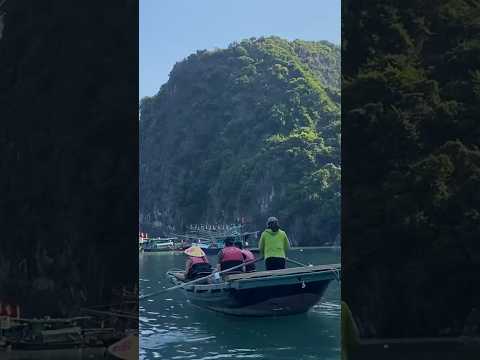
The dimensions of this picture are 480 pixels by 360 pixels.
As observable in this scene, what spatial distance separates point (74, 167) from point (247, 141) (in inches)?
1563

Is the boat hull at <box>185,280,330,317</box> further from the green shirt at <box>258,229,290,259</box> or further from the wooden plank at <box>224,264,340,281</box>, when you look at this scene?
the green shirt at <box>258,229,290,259</box>

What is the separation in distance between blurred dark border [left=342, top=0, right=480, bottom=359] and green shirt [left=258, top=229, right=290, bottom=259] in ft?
12.0

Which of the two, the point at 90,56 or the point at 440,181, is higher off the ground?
the point at 90,56

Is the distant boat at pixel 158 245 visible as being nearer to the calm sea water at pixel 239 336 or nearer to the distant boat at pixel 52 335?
the calm sea water at pixel 239 336

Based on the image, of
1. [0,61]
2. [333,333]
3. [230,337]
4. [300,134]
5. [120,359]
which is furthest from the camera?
[300,134]

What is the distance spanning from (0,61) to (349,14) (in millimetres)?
3526

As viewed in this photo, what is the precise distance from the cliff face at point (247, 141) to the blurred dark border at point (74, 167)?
30.7 metres

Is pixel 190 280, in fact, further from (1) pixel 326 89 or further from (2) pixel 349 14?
(1) pixel 326 89

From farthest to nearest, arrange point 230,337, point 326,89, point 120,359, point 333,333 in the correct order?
1. point 326,89
2. point 333,333
3. point 230,337
4. point 120,359

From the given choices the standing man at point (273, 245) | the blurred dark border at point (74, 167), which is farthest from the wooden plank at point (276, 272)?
the blurred dark border at point (74, 167)

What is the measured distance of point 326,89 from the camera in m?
49.0

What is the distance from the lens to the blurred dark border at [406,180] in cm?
638

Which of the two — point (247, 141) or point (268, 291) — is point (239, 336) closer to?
point (268, 291)

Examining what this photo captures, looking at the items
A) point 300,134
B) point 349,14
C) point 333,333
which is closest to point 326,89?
point 300,134
